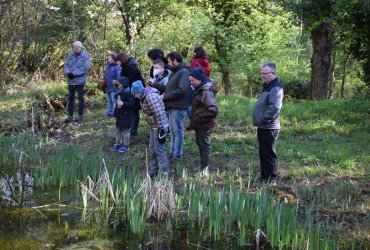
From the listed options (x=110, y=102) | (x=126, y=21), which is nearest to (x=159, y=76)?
(x=110, y=102)

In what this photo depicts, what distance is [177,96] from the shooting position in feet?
23.9

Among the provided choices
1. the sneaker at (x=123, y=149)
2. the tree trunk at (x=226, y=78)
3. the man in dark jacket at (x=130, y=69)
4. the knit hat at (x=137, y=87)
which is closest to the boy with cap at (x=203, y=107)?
the knit hat at (x=137, y=87)

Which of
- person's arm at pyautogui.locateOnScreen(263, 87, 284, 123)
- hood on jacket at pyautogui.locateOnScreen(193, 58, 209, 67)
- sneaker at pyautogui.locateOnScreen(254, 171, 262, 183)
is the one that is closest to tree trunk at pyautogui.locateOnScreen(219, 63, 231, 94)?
hood on jacket at pyautogui.locateOnScreen(193, 58, 209, 67)

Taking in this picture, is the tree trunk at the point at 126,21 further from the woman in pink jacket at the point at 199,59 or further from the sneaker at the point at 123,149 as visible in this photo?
the sneaker at the point at 123,149

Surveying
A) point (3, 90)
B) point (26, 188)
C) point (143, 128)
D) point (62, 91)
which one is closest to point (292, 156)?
point (143, 128)

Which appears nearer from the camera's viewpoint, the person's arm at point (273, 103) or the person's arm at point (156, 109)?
the person's arm at point (273, 103)

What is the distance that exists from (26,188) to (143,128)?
12.3ft

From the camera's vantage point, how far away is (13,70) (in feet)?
56.4

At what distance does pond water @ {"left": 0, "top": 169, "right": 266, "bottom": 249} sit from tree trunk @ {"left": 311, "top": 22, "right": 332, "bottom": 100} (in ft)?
33.1

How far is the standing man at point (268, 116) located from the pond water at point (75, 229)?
1.73 meters

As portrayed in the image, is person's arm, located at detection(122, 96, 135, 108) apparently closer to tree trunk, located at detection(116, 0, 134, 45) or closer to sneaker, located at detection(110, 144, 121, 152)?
sneaker, located at detection(110, 144, 121, 152)

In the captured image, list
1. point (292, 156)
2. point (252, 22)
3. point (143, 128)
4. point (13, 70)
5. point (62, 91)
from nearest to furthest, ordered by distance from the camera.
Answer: point (292, 156)
point (143, 128)
point (62, 91)
point (13, 70)
point (252, 22)

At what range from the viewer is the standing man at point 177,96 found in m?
7.26

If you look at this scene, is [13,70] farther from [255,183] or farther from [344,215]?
[344,215]
